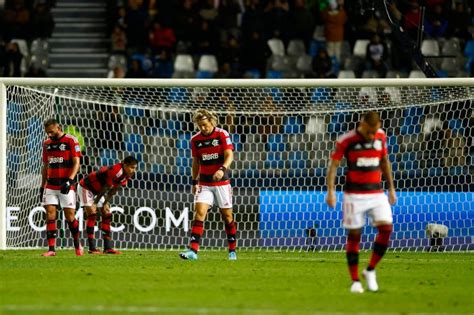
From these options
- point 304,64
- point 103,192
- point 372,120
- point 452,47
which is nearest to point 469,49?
point 452,47

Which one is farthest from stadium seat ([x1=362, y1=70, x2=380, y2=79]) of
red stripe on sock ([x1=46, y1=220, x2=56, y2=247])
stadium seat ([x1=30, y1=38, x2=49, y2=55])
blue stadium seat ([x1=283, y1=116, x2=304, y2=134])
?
red stripe on sock ([x1=46, y1=220, x2=56, y2=247])

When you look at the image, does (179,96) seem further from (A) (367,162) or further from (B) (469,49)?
(A) (367,162)

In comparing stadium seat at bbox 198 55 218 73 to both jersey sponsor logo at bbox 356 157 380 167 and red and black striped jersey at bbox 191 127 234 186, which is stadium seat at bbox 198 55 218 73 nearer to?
red and black striped jersey at bbox 191 127 234 186

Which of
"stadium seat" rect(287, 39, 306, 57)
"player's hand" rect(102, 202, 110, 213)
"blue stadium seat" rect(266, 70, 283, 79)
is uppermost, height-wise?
"stadium seat" rect(287, 39, 306, 57)

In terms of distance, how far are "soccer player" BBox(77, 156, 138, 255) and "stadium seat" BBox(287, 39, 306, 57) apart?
29.9 ft

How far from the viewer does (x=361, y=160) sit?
1257 cm

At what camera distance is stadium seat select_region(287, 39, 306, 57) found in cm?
2664

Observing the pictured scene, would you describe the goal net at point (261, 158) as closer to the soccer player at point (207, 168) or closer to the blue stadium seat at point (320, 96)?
the blue stadium seat at point (320, 96)

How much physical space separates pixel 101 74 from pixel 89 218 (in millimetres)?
8700

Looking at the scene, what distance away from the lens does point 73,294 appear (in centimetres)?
1184

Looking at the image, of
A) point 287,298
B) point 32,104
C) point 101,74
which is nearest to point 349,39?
point 101,74

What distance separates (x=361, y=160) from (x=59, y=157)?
591 centimetres

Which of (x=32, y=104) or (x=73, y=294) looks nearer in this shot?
(x=73, y=294)

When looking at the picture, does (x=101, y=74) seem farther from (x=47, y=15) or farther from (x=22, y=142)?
(x=22, y=142)
